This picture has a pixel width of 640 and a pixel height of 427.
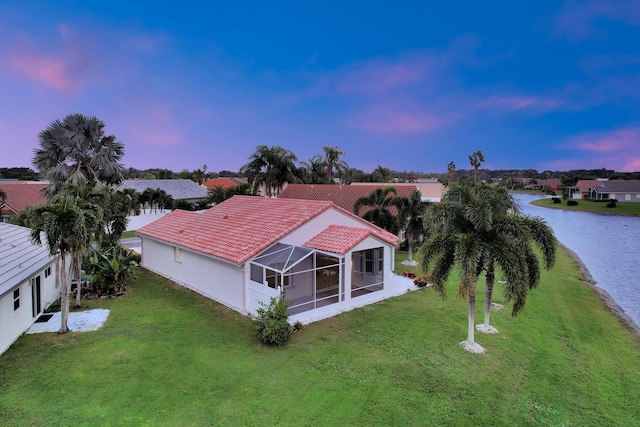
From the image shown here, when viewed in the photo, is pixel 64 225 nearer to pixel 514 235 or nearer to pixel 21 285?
pixel 21 285

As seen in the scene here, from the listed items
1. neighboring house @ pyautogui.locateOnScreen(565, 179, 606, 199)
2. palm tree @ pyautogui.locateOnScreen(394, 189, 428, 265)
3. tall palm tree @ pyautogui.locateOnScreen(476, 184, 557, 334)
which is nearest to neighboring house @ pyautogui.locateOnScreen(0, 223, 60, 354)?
tall palm tree @ pyautogui.locateOnScreen(476, 184, 557, 334)

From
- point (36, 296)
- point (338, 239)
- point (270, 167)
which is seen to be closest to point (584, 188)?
point (270, 167)

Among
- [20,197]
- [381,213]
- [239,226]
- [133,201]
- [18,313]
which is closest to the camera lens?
[18,313]

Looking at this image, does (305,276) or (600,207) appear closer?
(305,276)

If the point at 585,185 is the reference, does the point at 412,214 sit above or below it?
below

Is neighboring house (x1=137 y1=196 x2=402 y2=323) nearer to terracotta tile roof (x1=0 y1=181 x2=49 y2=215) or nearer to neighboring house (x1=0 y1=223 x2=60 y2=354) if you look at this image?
neighboring house (x1=0 y1=223 x2=60 y2=354)

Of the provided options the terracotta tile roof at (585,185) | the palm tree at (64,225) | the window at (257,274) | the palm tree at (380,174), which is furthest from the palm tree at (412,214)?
the terracotta tile roof at (585,185)

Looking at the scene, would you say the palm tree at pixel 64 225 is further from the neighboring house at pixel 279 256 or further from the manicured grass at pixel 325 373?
the neighboring house at pixel 279 256
